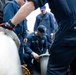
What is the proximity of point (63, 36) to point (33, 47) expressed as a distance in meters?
1.98

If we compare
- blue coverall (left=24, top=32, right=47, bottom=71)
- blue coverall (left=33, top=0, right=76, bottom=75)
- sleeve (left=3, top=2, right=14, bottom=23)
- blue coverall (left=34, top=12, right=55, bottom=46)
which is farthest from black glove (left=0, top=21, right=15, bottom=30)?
blue coverall (left=34, top=12, right=55, bottom=46)

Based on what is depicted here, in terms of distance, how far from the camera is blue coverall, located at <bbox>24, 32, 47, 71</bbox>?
3.51m

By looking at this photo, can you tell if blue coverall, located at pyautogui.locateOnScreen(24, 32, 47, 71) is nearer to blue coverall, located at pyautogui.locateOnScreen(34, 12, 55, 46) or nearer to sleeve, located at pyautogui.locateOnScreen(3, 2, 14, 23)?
sleeve, located at pyautogui.locateOnScreen(3, 2, 14, 23)

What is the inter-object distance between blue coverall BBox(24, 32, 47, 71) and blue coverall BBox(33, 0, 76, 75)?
1.72 metres

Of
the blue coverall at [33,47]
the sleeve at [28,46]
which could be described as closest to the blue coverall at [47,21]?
the blue coverall at [33,47]

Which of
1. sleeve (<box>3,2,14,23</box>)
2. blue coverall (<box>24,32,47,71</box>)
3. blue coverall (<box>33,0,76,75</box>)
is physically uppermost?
sleeve (<box>3,2,14,23</box>)

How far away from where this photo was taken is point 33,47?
366cm

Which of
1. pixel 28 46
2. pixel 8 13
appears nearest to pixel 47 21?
pixel 28 46

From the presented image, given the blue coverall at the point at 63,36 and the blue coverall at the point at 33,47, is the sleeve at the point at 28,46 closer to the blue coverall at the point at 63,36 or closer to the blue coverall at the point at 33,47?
the blue coverall at the point at 33,47

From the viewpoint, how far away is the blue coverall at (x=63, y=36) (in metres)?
1.68

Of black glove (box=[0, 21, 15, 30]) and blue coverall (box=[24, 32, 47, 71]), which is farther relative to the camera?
blue coverall (box=[24, 32, 47, 71])

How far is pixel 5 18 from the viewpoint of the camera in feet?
9.36

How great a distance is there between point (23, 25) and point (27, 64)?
678 millimetres

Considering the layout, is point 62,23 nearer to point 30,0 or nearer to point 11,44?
point 30,0
